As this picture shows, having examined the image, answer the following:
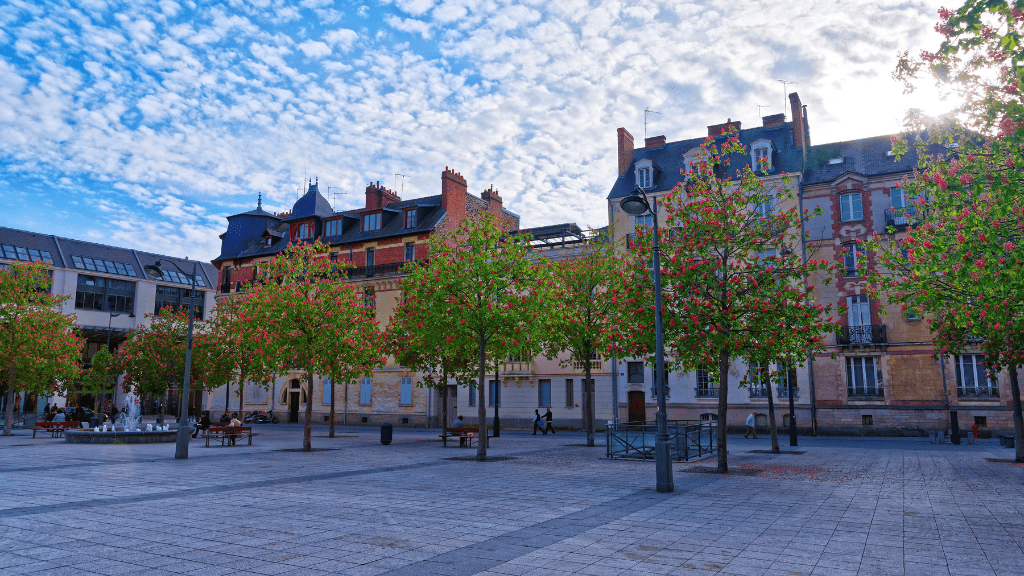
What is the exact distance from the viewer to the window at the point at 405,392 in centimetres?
4488

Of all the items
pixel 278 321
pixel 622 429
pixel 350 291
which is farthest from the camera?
pixel 350 291

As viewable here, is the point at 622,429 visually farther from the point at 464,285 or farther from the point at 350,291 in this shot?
the point at 350,291

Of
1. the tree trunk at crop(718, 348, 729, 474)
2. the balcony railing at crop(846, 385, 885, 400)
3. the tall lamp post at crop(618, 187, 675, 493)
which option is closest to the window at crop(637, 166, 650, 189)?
the balcony railing at crop(846, 385, 885, 400)

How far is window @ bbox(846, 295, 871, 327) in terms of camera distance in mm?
34094

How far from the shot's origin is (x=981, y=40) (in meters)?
9.69

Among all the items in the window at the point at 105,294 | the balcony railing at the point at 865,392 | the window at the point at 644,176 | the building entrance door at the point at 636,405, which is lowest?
the building entrance door at the point at 636,405

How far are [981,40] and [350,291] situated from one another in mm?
21263

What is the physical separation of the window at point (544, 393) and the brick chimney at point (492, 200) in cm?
1395

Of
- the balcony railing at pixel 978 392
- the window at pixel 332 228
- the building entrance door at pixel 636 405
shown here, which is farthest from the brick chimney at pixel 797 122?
the window at pixel 332 228

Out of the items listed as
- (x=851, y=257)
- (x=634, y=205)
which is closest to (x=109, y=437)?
(x=634, y=205)

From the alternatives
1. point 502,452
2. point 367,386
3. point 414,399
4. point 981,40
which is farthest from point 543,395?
point 981,40

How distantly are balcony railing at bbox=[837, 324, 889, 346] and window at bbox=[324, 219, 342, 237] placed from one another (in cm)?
3628

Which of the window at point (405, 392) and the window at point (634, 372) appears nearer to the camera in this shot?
the window at point (634, 372)

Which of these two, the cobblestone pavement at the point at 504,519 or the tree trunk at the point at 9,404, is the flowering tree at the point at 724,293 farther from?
the tree trunk at the point at 9,404
